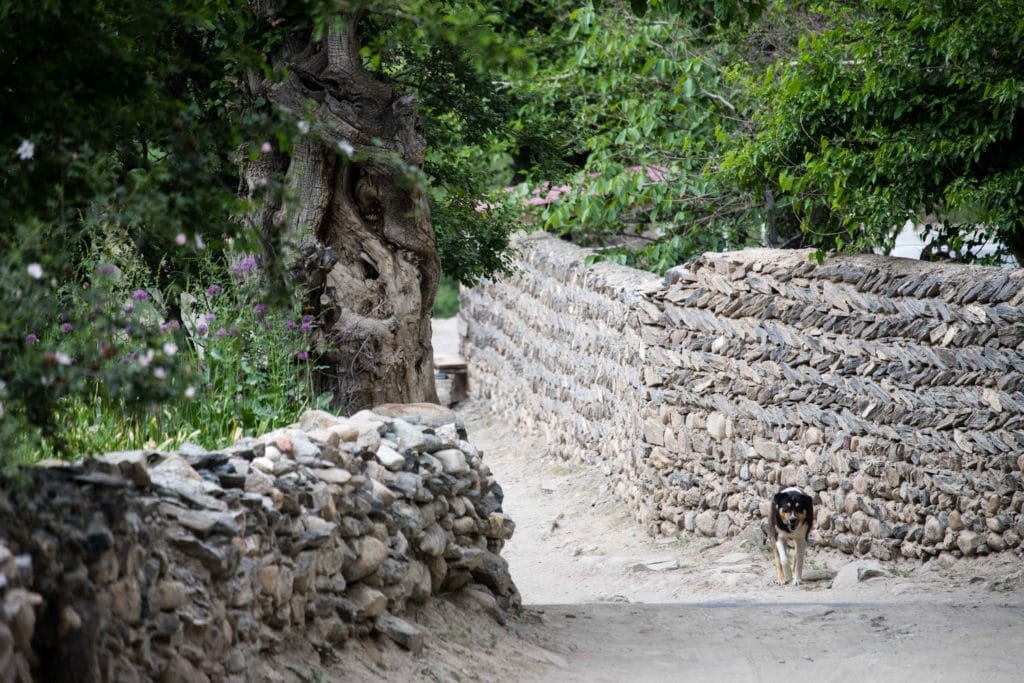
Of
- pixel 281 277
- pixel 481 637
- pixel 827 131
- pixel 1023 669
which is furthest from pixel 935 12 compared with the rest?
pixel 281 277

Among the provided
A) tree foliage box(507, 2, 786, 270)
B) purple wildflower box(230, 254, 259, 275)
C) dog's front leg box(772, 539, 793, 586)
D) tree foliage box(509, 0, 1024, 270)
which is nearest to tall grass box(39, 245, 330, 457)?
purple wildflower box(230, 254, 259, 275)

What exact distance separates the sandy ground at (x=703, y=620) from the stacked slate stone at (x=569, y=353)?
1.02 m

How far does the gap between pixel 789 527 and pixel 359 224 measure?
4073 millimetres

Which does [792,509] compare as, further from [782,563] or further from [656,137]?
[656,137]

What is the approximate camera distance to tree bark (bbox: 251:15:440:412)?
7.27 metres

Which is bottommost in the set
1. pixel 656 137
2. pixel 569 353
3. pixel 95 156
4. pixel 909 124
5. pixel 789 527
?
pixel 789 527

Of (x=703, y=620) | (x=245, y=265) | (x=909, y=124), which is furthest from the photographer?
(x=909, y=124)

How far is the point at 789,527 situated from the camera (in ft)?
29.9

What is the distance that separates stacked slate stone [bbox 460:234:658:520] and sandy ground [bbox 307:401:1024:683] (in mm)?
1019

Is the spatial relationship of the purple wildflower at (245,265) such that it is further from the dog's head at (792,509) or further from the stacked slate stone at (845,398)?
the stacked slate stone at (845,398)

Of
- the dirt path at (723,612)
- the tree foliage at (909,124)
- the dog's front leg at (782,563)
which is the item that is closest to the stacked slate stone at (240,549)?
the dirt path at (723,612)

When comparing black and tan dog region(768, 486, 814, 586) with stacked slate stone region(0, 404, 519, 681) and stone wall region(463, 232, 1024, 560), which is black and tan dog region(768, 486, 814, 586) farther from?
stacked slate stone region(0, 404, 519, 681)

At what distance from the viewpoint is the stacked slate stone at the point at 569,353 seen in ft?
38.6

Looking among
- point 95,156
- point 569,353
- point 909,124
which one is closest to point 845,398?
point 909,124
